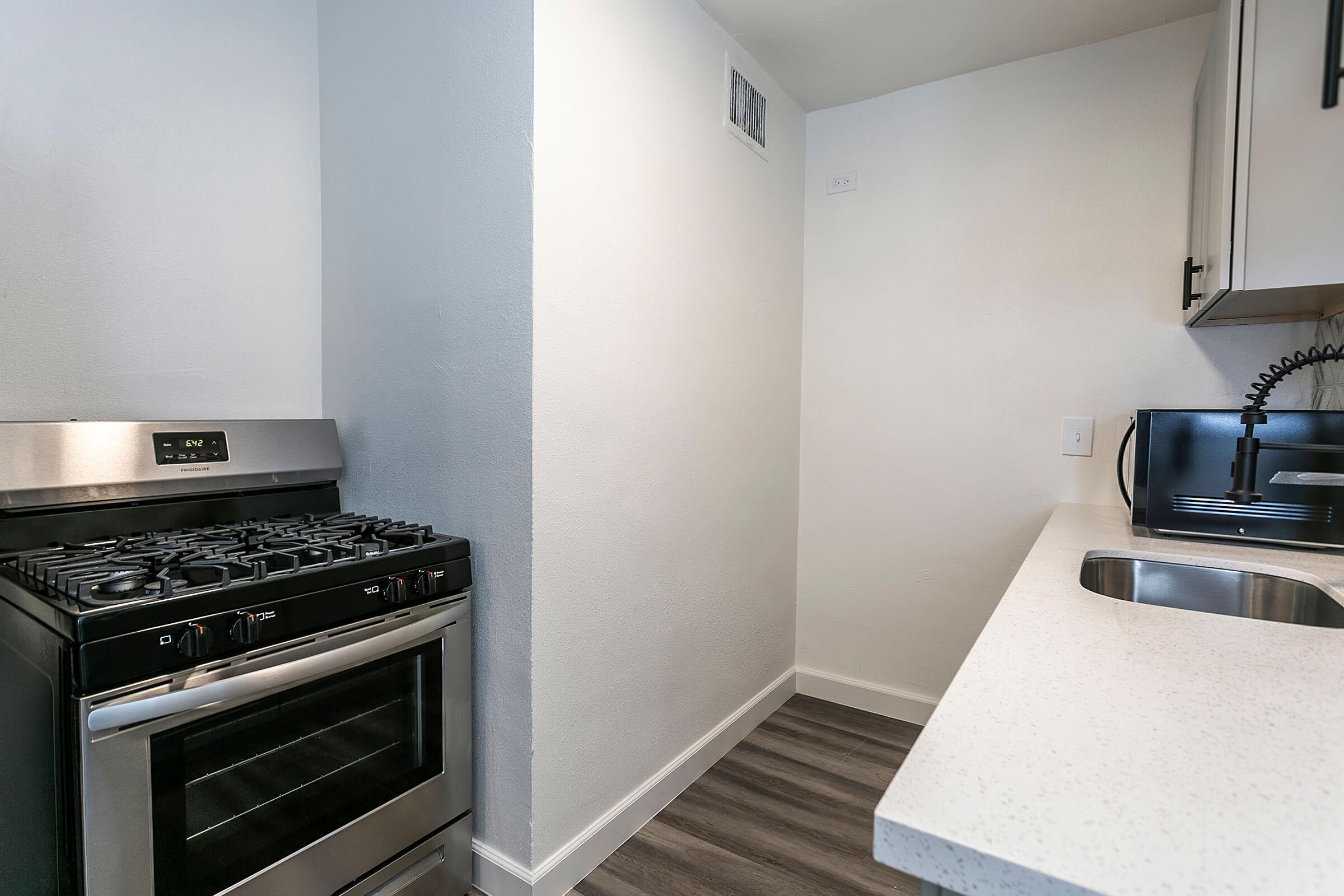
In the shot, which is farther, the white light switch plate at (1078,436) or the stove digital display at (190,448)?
the white light switch plate at (1078,436)

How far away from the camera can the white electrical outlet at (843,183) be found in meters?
2.56

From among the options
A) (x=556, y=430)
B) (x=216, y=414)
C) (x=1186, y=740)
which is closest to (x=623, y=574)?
(x=556, y=430)

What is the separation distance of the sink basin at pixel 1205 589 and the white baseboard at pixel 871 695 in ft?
3.81

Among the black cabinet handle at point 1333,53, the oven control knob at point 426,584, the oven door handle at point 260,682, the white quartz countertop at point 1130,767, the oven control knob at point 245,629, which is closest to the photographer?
the white quartz countertop at point 1130,767

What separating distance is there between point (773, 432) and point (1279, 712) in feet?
→ 6.12

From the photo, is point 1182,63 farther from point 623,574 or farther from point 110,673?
point 110,673

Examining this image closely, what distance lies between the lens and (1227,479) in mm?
1610

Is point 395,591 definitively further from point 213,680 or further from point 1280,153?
point 1280,153

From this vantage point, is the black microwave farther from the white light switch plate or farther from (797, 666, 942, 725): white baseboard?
(797, 666, 942, 725): white baseboard

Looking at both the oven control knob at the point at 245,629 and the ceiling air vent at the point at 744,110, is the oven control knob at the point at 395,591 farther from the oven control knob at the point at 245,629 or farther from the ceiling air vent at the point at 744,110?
the ceiling air vent at the point at 744,110

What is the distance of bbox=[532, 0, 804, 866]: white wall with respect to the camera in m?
1.53

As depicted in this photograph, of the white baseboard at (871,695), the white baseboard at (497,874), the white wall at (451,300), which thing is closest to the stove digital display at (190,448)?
the white wall at (451,300)

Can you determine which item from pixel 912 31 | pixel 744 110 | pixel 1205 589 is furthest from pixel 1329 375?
pixel 744 110

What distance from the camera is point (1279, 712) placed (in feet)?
2.28
